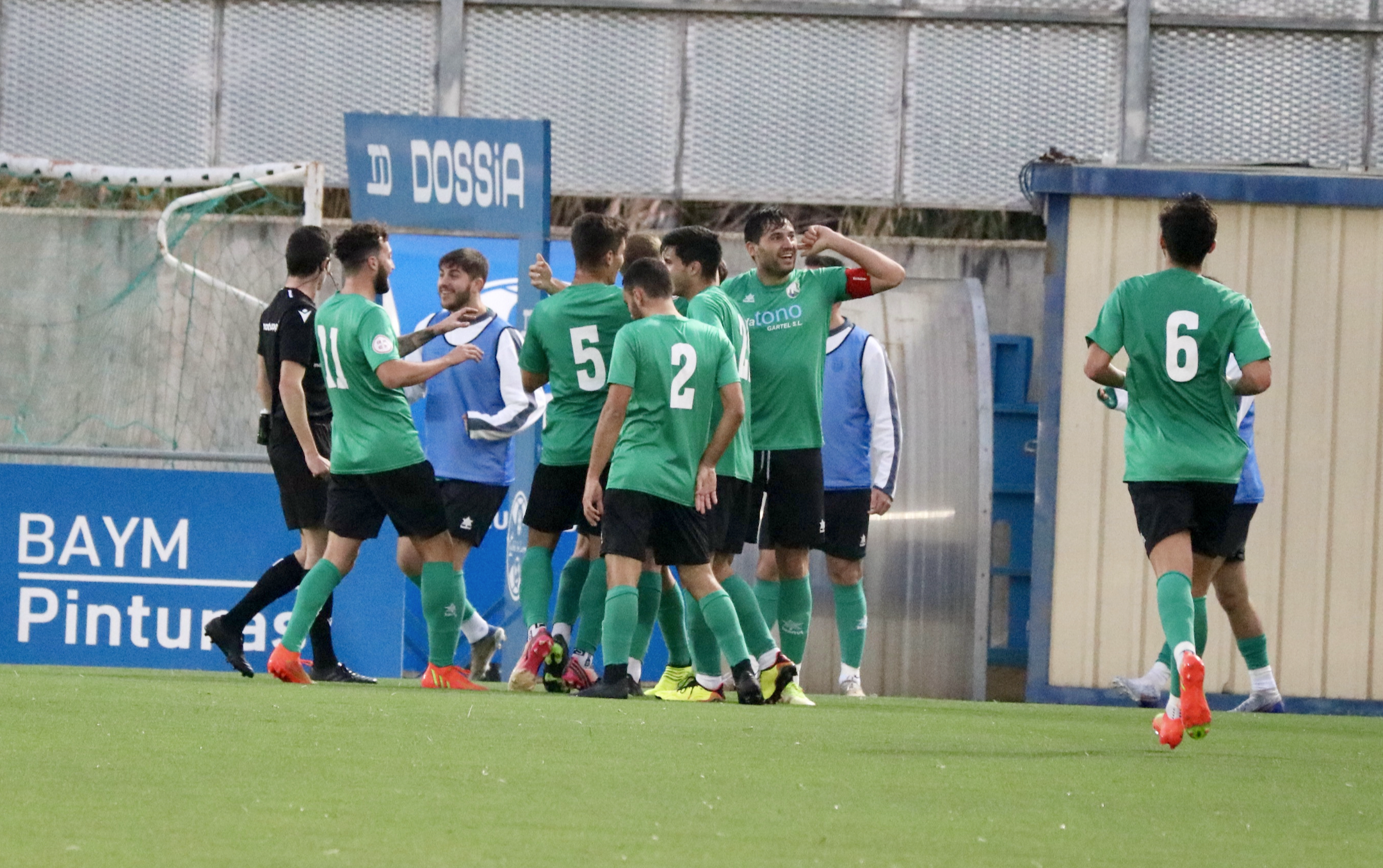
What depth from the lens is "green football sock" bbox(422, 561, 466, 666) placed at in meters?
9.13

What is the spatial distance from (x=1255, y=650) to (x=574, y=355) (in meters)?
3.70

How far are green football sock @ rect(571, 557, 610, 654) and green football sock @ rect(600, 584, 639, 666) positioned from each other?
748 mm

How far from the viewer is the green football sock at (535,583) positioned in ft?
30.3

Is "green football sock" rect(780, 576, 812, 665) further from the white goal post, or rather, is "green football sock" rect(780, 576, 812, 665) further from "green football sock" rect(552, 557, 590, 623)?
Result: the white goal post

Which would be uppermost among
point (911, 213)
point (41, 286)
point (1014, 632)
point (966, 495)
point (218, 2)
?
point (218, 2)

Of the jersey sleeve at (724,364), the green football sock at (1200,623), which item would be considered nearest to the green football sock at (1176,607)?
the green football sock at (1200,623)

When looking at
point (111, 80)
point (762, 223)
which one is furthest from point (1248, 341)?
point (111, 80)

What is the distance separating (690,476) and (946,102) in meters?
6.84

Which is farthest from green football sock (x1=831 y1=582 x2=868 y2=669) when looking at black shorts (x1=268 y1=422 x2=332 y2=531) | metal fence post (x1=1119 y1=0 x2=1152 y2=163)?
metal fence post (x1=1119 y1=0 x2=1152 y2=163)

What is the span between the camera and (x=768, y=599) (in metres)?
10.2

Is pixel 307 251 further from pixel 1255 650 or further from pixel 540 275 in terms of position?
pixel 1255 650

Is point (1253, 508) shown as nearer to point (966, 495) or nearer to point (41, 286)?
point (966, 495)

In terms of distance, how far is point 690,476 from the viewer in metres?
8.30

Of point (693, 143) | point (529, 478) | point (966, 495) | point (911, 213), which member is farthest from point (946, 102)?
point (529, 478)
